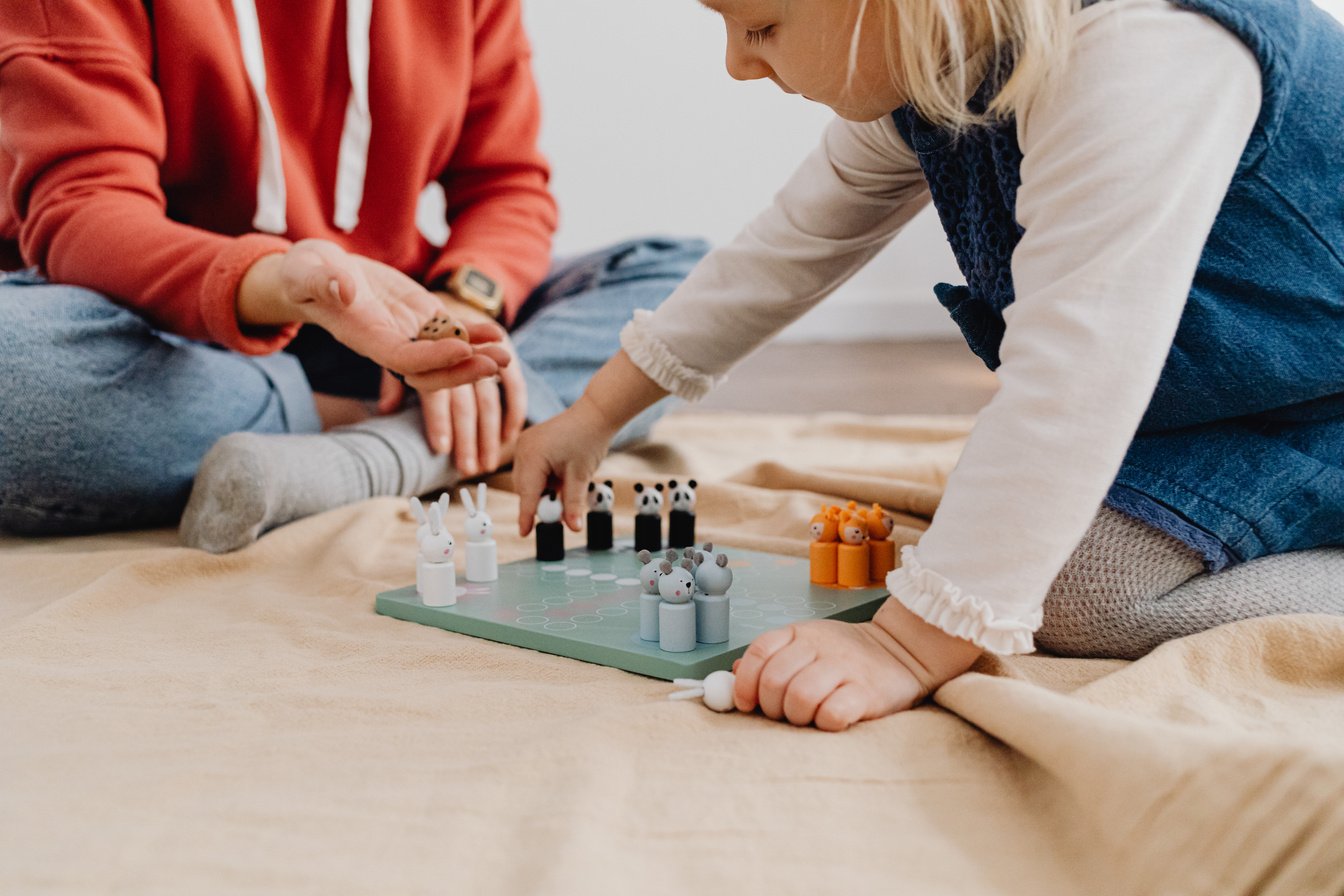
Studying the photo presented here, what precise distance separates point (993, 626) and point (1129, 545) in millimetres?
194

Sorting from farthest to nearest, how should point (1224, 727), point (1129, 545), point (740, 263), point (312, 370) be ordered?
point (312, 370)
point (740, 263)
point (1129, 545)
point (1224, 727)

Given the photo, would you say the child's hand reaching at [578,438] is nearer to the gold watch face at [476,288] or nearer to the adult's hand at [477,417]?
the adult's hand at [477,417]

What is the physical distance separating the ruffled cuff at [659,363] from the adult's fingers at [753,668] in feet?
1.09

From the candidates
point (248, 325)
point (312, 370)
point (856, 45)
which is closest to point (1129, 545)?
point (856, 45)

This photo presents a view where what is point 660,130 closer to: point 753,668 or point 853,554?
point 853,554

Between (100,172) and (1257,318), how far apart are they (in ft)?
3.18

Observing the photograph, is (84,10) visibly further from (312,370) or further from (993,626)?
(993,626)

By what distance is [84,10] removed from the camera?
107 centimetres

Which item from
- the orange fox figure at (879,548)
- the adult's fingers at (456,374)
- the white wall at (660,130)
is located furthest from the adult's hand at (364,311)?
the white wall at (660,130)

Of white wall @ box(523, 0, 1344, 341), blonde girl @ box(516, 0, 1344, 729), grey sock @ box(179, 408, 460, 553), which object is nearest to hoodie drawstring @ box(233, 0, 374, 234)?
grey sock @ box(179, 408, 460, 553)

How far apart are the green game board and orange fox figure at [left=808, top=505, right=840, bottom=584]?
0.03ft

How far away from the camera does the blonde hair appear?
0.60m

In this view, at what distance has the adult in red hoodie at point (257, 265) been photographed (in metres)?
0.99

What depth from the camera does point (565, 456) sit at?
0.95m
